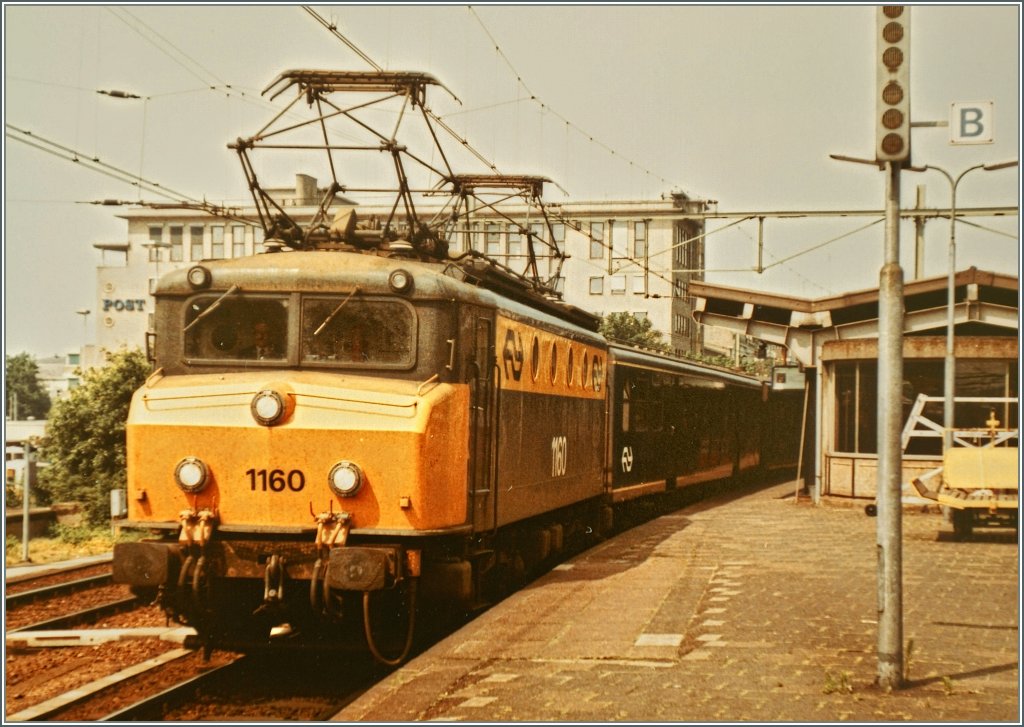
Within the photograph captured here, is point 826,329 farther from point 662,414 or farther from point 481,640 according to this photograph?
point 481,640

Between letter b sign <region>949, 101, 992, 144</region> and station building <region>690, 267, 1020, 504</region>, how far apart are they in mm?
10228

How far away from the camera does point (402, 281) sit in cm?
909

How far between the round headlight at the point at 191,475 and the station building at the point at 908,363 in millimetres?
12628

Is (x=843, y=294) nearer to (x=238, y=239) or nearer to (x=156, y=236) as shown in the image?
(x=238, y=239)

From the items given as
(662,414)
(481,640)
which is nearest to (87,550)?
(662,414)

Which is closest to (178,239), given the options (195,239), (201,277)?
(195,239)

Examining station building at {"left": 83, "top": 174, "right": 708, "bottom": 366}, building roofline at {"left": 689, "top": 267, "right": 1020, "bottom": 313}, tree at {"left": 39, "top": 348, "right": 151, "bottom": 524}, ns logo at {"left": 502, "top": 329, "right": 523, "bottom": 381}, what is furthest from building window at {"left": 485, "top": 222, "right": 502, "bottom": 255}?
tree at {"left": 39, "top": 348, "right": 151, "bottom": 524}

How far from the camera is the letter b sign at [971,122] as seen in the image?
26.3 ft

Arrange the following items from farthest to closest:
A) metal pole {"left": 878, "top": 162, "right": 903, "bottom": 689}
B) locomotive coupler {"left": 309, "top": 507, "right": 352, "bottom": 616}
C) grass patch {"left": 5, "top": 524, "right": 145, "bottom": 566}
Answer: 1. grass patch {"left": 5, "top": 524, "right": 145, "bottom": 566}
2. locomotive coupler {"left": 309, "top": 507, "right": 352, "bottom": 616}
3. metal pole {"left": 878, "top": 162, "right": 903, "bottom": 689}

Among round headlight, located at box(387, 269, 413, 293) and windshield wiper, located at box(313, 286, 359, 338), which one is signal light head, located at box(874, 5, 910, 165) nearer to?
round headlight, located at box(387, 269, 413, 293)

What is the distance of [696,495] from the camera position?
942 inches

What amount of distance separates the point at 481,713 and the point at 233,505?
9.16 ft

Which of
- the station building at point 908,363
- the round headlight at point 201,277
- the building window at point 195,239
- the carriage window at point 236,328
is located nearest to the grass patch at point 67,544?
the carriage window at point 236,328

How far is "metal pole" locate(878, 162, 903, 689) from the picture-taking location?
741cm
